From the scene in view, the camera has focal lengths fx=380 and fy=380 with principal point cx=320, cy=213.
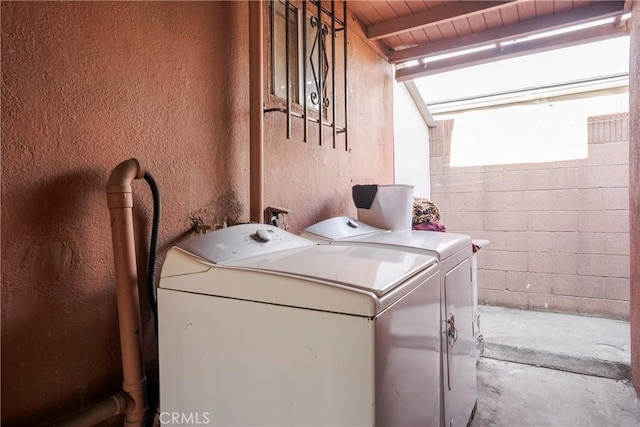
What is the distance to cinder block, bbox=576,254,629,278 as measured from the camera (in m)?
3.51

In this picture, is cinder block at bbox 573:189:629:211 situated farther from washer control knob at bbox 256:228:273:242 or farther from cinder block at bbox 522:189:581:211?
washer control knob at bbox 256:228:273:242

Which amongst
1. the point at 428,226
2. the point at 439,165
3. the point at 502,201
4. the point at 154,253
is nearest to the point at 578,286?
the point at 502,201

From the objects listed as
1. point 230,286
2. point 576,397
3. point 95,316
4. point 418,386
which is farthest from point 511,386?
point 95,316

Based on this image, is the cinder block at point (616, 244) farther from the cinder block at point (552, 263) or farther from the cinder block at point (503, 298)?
the cinder block at point (503, 298)

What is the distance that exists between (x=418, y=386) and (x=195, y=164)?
41.6 inches

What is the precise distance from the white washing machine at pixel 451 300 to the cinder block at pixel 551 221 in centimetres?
249

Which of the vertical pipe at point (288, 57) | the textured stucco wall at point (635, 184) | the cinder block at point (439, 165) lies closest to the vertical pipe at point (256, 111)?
the vertical pipe at point (288, 57)

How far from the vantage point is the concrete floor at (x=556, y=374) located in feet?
6.78

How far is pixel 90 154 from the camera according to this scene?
109cm

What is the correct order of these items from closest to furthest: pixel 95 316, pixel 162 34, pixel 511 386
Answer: pixel 95 316 < pixel 162 34 < pixel 511 386

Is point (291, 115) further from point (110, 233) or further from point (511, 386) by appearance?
point (511, 386)

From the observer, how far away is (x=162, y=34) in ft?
4.27

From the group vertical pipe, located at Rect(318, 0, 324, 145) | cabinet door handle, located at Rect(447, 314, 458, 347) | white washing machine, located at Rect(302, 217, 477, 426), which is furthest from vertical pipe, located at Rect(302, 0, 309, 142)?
cabinet door handle, located at Rect(447, 314, 458, 347)

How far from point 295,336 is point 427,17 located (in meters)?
2.40
